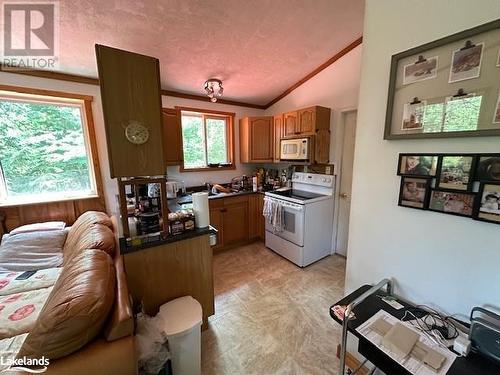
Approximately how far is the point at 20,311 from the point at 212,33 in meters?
2.80

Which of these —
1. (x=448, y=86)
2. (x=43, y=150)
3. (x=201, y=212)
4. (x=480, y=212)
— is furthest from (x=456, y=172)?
(x=43, y=150)

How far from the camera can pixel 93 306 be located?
0.88 m

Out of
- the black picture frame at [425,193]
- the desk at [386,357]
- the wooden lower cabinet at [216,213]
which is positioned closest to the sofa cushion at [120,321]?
the desk at [386,357]

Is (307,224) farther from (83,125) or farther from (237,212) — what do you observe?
(83,125)

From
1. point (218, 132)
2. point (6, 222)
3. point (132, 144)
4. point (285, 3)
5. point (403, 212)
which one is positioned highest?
point (285, 3)

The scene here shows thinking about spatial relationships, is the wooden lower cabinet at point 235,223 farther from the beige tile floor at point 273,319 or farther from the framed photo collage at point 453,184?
the framed photo collage at point 453,184

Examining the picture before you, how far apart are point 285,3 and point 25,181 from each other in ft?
11.2

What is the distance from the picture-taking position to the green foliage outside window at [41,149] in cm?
225

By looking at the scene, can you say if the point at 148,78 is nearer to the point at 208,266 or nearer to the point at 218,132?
the point at 208,266

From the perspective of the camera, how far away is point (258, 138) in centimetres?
360

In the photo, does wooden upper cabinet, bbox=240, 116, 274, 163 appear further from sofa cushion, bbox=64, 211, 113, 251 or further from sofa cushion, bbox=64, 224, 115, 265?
sofa cushion, bbox=64, 224, 115, 265

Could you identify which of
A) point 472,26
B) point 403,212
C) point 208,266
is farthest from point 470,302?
point 208,266

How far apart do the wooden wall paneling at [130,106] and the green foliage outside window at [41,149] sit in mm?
1885

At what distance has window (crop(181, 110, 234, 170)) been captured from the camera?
3.45 m
